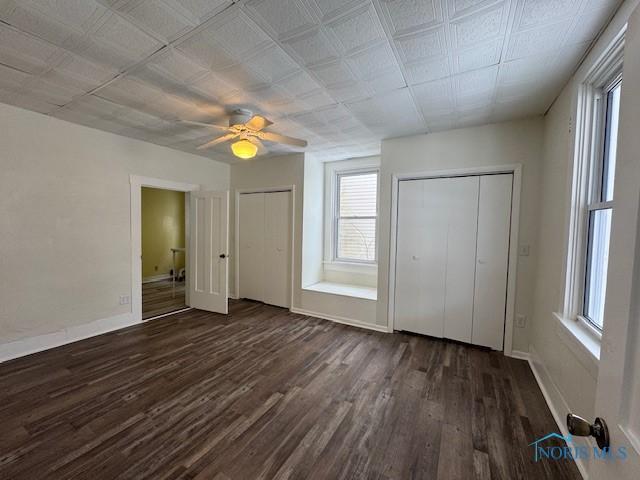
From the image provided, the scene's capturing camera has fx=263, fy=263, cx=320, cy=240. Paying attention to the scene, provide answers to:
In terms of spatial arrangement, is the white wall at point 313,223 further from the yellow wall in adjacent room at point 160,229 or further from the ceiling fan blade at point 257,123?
the yellow wall in adjacent room at point 160,229

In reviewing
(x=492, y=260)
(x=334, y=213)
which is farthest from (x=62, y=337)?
(x=492, y=260)

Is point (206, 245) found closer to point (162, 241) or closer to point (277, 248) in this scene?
point (277, 248)

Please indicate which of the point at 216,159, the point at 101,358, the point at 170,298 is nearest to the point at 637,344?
the point at 101,358

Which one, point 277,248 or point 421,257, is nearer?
point 421,257

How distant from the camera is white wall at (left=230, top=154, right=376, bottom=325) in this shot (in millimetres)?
3652

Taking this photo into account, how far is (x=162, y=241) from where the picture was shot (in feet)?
20.6

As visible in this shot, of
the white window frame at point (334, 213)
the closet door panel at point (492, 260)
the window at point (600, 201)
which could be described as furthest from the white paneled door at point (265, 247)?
the window at point (600, 201)

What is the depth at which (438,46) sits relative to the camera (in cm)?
167

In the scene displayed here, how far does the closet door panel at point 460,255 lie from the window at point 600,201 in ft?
4.03

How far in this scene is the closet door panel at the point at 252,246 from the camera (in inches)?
179

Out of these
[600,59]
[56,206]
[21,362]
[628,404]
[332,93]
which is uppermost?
[332,93]

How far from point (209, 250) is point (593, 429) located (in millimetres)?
4214

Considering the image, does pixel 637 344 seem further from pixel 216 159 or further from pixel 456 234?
pixel 216 159

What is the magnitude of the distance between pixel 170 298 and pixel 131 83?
12.4 feet
